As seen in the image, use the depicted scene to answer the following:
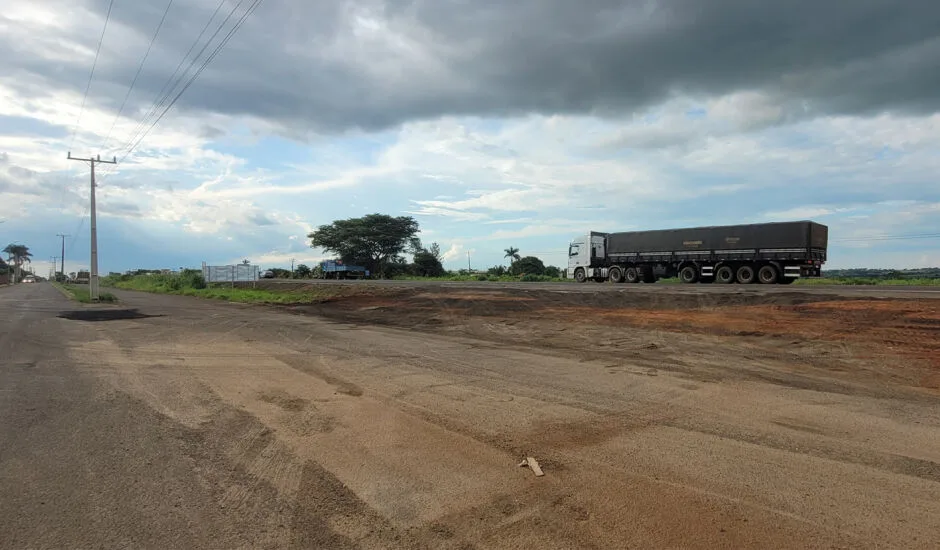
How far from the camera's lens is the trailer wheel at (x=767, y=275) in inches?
1113

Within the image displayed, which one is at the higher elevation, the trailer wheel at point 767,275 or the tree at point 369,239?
the tree at point 369,239

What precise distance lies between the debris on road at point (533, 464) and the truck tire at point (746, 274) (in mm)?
28319

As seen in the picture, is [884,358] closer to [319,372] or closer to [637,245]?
[319,372]

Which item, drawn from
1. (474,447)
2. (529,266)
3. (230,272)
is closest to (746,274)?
(474,447)

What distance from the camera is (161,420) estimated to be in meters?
6.05

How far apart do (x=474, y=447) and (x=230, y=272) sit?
49.7 meters

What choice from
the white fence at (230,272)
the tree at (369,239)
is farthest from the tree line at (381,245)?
the white fence at (230,272)

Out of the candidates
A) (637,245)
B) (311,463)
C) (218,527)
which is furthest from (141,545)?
→ (637,245)

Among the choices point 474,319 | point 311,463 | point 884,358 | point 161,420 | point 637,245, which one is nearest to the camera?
point 311,463

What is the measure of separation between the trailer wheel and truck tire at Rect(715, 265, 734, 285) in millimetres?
1358

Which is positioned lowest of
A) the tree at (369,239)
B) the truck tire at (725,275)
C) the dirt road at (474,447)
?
the dirt road at (474,447)

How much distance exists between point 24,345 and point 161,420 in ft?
29.8

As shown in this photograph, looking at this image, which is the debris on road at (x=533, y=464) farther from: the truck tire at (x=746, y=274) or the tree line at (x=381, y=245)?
the tree line at (x=381, y=245)

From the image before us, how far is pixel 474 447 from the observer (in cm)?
507
